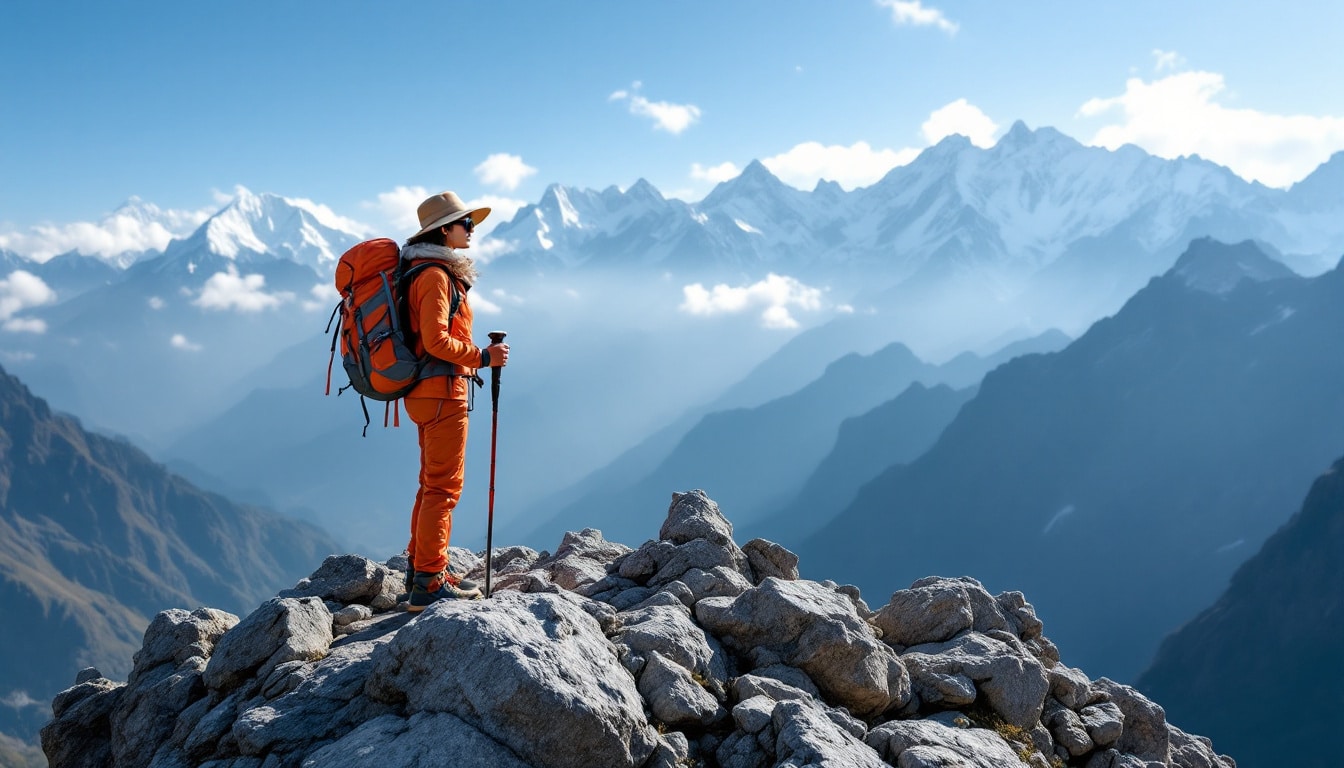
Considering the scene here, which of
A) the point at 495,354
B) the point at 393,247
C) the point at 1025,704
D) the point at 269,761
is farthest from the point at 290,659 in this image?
the point at 1025,704

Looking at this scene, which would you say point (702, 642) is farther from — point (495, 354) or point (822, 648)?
point (495, 354)

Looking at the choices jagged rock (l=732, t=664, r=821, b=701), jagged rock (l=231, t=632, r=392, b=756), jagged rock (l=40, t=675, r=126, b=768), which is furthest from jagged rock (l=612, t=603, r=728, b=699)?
jagged rock (l=40, t=675, r=126, b=768)

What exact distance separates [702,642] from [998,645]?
464 cm

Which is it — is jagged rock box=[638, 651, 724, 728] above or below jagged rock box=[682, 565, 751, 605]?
below

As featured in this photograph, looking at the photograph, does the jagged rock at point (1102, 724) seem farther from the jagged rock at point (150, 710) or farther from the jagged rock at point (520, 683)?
the jagged rock at point (150, 710)

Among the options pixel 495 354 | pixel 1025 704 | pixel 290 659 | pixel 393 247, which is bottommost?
pixel 1025 704

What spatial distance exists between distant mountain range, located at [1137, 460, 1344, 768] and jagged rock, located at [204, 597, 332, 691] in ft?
567

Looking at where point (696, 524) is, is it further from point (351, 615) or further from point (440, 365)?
point (440, 365)

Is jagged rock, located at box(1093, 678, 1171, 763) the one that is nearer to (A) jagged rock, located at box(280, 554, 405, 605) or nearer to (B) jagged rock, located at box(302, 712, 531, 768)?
(B) jagged rock, located at box(302, 712, 531, 768)

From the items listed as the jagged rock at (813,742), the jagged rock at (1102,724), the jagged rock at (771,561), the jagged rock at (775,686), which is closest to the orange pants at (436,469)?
the jagged rock at (775,686)

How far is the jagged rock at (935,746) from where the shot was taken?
816 centimetres

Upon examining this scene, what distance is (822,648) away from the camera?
10.2m

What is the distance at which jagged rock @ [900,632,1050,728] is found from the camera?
10.8 m

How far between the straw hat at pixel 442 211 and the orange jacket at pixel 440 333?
755 millimetres
